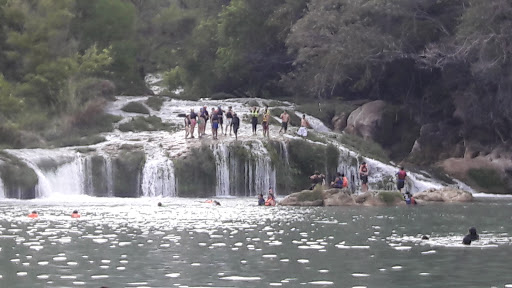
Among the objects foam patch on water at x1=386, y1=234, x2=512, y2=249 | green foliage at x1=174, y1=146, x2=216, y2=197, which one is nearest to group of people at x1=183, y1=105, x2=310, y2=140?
green foliage at x1=174, y1=146, x2=216, y2=197

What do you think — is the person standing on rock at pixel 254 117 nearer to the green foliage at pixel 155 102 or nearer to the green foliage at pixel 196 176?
the green foliage at pixel 196 176

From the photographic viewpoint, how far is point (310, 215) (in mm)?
35531

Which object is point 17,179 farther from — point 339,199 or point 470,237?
point 470,237

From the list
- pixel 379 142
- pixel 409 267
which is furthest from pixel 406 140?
pixel 409 267

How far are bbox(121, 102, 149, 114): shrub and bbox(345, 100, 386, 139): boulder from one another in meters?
→ 12.2

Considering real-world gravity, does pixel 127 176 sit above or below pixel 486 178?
above

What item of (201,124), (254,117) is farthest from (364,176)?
(201,124)

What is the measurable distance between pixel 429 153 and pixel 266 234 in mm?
30583

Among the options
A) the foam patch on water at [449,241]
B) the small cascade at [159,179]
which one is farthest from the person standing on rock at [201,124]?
the foam patch on water at [449,241]

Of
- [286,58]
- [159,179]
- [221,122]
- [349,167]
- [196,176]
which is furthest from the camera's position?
[286,58]

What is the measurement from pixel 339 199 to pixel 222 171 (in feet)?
30.2

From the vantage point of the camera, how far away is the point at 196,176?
48.9 meters

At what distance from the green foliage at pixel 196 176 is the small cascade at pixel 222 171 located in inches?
8.8

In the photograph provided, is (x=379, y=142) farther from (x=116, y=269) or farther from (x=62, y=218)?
(x=116, y=269)
